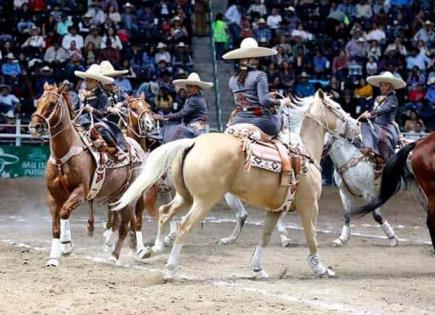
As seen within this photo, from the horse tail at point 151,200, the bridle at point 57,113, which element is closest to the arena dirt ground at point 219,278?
the horse tail at point 151,200

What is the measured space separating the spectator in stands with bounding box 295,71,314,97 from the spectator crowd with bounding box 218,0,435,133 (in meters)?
0.03

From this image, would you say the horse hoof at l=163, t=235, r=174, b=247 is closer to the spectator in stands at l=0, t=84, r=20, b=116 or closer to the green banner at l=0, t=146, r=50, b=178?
the green banner at l=0, t=146, r=50, b=178

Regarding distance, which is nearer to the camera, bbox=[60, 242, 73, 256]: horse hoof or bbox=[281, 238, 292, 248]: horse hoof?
bbox=[60, 242, 73, 256]: horse hoof

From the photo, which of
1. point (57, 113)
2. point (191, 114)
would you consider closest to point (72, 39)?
point (191, 114)

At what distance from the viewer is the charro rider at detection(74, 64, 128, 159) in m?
13.1

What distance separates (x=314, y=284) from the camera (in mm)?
10898

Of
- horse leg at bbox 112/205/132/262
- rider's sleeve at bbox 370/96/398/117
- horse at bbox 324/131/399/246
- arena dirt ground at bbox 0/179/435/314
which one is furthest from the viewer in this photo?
rider's sleeve at bbox 370/96/398/117

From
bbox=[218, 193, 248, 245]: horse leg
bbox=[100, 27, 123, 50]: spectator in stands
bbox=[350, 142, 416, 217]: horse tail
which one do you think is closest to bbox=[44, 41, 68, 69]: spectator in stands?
bbox=[100, 27, 123, 50]: spectator in stands

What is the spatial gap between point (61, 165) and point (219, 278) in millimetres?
2536

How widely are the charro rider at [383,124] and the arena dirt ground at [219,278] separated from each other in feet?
5.17

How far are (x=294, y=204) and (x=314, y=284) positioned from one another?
111cm

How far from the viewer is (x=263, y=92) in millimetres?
11375

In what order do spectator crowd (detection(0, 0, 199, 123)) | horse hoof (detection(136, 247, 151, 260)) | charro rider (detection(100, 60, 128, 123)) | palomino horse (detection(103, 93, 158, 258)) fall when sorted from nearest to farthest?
horse hoof (detection(136, 247, 151, 260)), palomino horse (detection(103, 93, 158, 258)), charro rider (detection(100, 60, 128, 123)), spectator crowd (detection(0, 0, 199, 123))

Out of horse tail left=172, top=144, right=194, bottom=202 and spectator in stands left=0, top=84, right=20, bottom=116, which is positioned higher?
horse tail left=172, top=144, right=194, bottom=202
